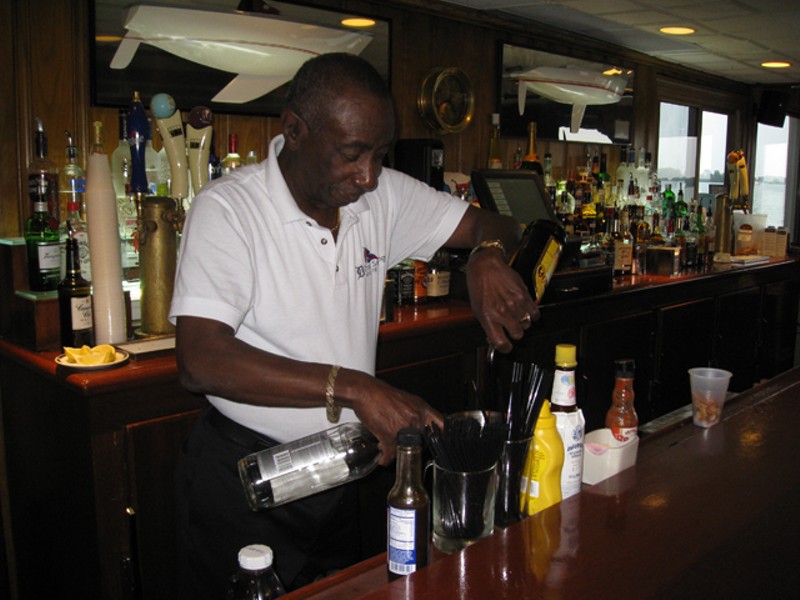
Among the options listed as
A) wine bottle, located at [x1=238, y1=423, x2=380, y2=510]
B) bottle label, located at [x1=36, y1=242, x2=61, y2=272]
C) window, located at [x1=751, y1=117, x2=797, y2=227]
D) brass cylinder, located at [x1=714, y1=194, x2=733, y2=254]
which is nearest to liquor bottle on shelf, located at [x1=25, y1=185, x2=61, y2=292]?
bottle label, located at [x1=36, y1=242, x2=61, y2=272]

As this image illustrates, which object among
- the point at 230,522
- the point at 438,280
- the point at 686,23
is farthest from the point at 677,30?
the point at 230,522

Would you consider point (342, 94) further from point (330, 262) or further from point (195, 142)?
point (195, 142)

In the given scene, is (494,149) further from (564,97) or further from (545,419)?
(545,419)

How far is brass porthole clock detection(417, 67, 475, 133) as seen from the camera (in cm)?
339

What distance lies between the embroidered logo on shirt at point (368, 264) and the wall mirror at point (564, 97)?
237 centimetres

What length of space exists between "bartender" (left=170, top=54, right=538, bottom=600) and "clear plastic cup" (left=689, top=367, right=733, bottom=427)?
19.5 inches

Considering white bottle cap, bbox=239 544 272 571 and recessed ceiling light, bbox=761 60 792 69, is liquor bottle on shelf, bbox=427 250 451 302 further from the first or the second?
recessed ceiling light, bbox=761 60 792 69

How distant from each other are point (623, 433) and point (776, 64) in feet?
15.6

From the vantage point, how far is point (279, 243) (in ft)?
4.81

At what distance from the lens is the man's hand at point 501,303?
51.6 inches

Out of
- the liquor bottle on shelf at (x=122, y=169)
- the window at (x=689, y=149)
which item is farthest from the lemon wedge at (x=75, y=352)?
the window at (x=689, y=149)

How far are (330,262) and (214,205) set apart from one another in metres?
0.26

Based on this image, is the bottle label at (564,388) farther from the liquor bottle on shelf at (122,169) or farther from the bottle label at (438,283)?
the bottle label at (438,283)

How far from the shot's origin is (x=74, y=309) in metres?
1.98
